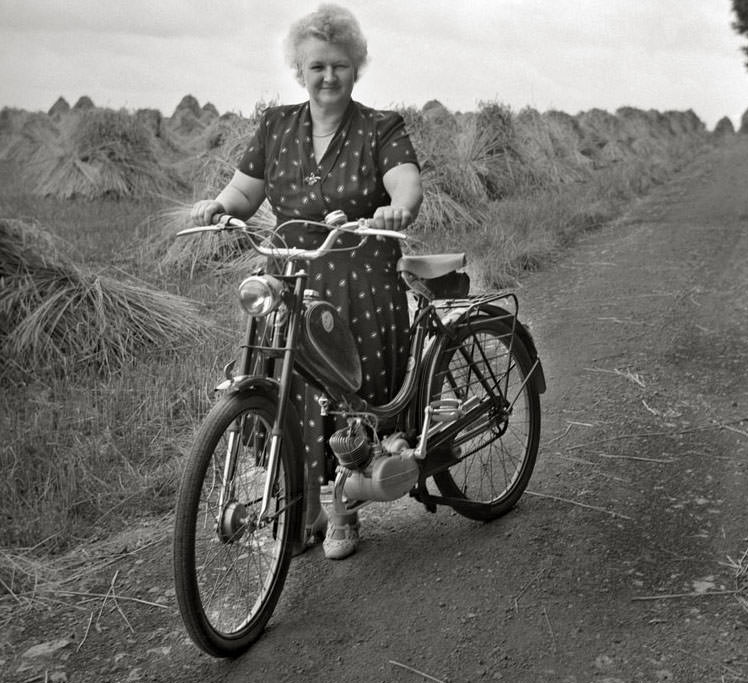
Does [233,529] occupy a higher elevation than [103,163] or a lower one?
lower

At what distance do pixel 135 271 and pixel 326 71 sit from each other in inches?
230

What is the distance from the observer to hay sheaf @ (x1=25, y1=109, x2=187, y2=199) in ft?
50.2

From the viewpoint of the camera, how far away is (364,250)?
10.8ft

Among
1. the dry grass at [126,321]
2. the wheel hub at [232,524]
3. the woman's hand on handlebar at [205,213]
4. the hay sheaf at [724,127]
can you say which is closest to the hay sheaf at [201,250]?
the dry grass at [126,321]

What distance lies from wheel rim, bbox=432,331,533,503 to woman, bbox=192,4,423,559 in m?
0.37

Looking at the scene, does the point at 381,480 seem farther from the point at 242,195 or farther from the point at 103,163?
the point at 103,163

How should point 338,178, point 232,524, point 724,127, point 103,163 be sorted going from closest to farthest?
point 232,524, point 338,178, point 103,163, point 724,127

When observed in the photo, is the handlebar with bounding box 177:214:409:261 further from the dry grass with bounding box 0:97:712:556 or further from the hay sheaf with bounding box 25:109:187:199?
the hay sheaf with bounding box 25:109:187:199

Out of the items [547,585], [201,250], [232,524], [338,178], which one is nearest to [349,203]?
[338,178]

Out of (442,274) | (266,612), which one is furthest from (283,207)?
(266,612)

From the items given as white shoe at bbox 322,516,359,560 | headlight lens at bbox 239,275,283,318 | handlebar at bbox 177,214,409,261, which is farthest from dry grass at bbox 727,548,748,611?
headlight lens at bbox 239,275,283,318

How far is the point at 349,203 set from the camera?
128 inches

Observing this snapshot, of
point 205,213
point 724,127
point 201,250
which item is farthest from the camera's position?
point 724,127

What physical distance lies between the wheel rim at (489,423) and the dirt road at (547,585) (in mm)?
A: 142
